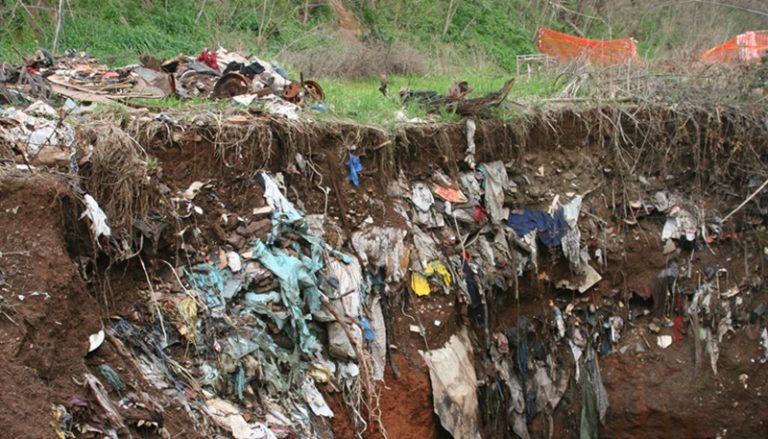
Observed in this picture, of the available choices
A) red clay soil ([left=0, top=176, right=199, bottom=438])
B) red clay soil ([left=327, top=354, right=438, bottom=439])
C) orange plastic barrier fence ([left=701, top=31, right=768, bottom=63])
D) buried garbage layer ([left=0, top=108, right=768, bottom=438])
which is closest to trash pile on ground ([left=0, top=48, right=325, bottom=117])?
buried garbage layer ([left=0, top=108, right=768, bottom=438])

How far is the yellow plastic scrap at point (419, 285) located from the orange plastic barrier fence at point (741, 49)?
202 inches

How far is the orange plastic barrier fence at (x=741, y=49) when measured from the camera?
9.38m

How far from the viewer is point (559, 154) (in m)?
7.12

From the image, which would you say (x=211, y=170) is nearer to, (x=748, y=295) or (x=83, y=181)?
(x=83, y=181)

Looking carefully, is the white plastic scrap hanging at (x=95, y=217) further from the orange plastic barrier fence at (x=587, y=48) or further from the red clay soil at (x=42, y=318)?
the orange plastic barrier fence at (x=587, y=48)

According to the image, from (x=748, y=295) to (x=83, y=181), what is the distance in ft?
19.1

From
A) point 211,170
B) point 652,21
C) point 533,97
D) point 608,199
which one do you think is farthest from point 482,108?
point 652,21

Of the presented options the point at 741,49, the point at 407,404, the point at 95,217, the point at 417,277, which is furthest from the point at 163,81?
the point at 741,49

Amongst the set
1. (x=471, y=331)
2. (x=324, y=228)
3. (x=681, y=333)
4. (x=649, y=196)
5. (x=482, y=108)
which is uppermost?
(x=482, y=108)

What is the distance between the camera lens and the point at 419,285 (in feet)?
18.7

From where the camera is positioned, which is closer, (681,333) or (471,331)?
(471,331)

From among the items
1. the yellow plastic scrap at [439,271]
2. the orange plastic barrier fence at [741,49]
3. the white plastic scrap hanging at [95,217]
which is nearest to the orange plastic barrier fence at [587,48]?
the orange plastic barrier fence at [741,49]

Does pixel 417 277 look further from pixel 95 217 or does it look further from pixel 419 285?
pixel 95 217

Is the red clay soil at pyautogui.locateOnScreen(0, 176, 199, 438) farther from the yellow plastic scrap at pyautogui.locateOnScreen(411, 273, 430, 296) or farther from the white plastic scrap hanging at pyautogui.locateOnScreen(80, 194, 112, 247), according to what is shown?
the yellow plastic scrap at pyautogui.locateOnScreen(411, 273, 430, 296)
